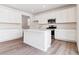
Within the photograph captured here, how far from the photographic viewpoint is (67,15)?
4.21m

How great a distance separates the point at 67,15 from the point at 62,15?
1.07 ft

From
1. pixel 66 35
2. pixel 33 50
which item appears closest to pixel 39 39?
pixel 33 50

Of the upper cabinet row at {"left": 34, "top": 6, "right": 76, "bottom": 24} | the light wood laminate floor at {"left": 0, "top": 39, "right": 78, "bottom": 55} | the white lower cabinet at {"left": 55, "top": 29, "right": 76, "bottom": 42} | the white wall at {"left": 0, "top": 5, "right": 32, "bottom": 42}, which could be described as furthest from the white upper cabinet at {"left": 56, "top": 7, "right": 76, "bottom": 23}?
the white wall at {"left": 0, "top": 5, "right": 32, "bottom": 42}

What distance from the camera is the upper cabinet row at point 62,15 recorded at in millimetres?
3994

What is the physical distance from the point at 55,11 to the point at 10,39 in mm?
3309

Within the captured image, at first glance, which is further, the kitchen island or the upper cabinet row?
the upper cabinet row

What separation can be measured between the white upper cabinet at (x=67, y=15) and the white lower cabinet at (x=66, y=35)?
0.66 metres

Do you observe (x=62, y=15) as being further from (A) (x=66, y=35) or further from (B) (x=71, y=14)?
(A) (x=66, y=35)

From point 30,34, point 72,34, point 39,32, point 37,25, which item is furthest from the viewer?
point 37,25

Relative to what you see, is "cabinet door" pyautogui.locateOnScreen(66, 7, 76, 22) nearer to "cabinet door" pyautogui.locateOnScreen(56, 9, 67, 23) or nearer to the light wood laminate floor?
"cabinet door" pyautogui.locateOnScreen(56, 9, 67, 23)

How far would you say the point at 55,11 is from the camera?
4895mm

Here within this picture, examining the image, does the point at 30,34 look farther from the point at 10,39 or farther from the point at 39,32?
the point at 10,39

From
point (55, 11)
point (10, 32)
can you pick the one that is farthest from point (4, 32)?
point (55, 11)

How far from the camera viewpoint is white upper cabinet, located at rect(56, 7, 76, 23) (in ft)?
13.0
